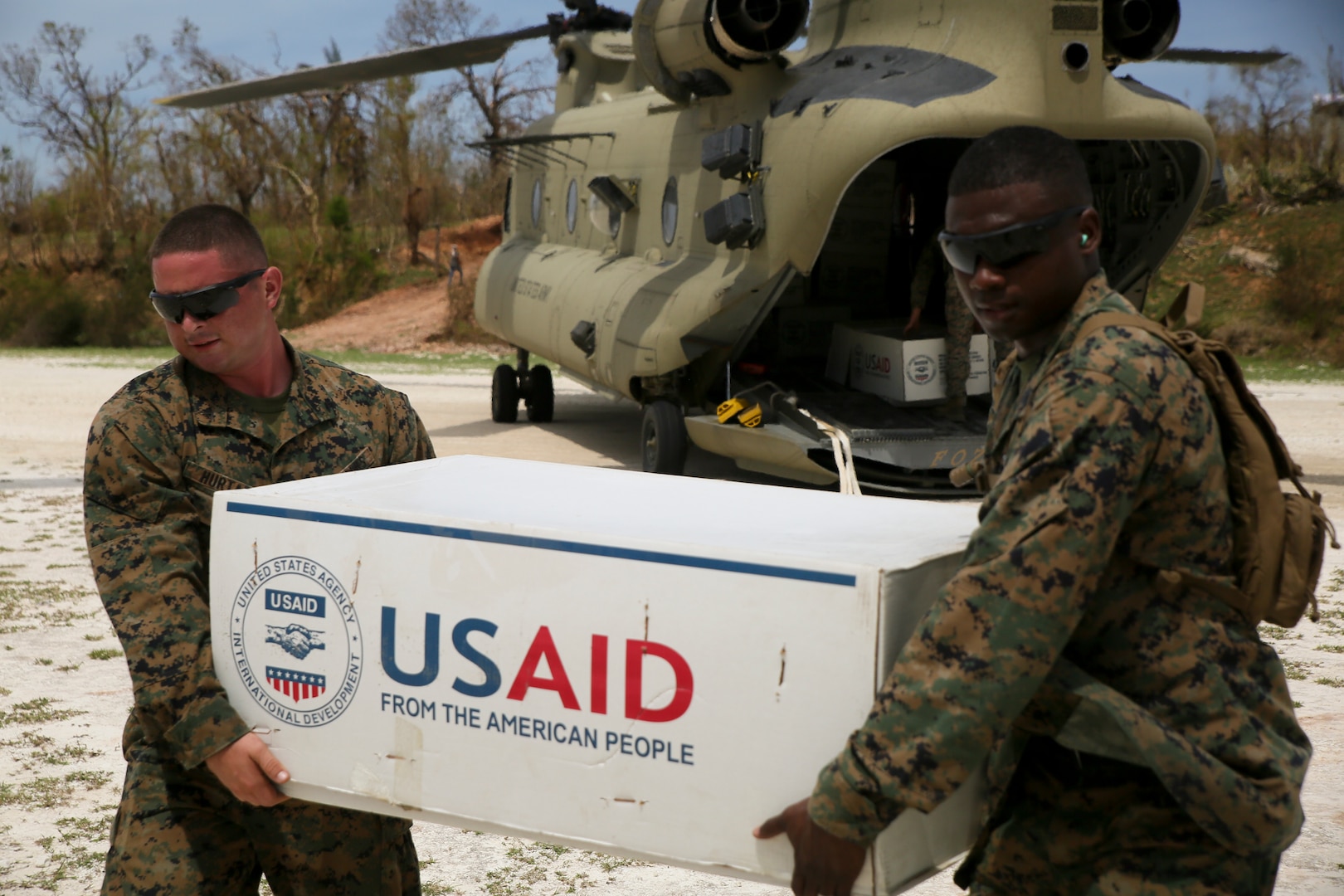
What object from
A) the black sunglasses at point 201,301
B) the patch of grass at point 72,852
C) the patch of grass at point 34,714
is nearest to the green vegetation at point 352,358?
the patch of grass at point 34,714

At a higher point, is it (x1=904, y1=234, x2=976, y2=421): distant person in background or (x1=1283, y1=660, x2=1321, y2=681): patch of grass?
(x1=904, y1=234, x2=976, y2=421): distant person in background

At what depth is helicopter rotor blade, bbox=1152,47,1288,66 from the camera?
11680 mm

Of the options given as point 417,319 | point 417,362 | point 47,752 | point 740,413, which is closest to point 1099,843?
point 47,752

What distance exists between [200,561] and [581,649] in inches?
39.5

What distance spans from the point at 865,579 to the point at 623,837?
61 cm

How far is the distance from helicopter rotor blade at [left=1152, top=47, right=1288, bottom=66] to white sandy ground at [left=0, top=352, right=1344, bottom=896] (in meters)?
3.49

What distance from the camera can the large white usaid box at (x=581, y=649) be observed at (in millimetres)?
1994

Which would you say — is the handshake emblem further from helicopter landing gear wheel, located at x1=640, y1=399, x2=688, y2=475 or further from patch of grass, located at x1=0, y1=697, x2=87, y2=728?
helicopter landing gear wheel, located at x1=640, y1=399, x2=688, y2=475

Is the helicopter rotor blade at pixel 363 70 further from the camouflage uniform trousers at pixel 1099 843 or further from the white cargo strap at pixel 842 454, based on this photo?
the camouflage uniform trousers at pixel 1099 843

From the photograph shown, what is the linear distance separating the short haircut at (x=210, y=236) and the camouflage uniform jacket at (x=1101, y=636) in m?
1.62

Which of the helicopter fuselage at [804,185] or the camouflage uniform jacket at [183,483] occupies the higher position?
the helicopter fuselage at [804,185]

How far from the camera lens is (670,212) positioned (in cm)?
1087

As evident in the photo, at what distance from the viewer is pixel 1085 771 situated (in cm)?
208

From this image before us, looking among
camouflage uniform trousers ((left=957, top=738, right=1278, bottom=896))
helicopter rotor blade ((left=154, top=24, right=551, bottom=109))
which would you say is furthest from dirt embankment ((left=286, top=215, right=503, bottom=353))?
camouflage uniform trousers ((left=957, top=738, right=1278, bottom=896))
